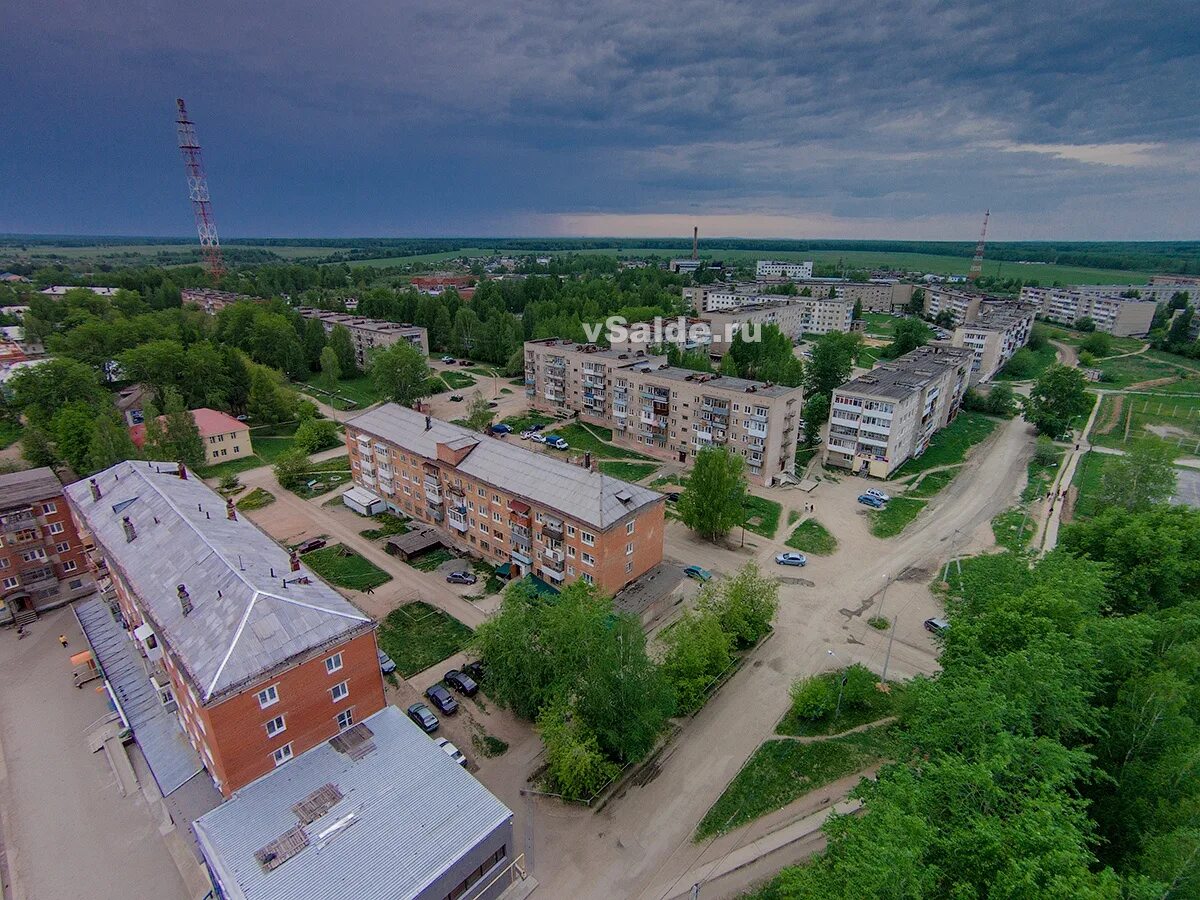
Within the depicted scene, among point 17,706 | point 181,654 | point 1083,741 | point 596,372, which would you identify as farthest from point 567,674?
point 596,372

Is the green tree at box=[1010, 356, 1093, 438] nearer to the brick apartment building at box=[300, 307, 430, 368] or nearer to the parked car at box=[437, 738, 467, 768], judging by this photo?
the parked car at box=[437, 738, 467, 768]

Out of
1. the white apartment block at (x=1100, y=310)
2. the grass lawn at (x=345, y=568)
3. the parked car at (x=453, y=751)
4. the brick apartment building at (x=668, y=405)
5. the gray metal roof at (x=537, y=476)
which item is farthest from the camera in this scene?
the white apartment block at (x=1100, y=310)

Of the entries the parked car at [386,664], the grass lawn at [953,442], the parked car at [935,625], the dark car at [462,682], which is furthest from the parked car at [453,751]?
the grass lawn at [953,442]

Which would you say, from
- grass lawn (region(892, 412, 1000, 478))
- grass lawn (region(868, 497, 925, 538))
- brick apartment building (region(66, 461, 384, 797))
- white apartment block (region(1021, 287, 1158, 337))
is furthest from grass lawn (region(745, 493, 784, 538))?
white apartment block (region(1021, 287, 1158, 337))

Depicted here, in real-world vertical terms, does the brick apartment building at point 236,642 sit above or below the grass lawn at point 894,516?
above

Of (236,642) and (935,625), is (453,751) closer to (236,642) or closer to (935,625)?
(236,642)

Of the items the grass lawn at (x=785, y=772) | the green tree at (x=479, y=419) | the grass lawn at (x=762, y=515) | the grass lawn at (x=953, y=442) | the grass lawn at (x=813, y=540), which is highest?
the green tree at (x=479, y=419)

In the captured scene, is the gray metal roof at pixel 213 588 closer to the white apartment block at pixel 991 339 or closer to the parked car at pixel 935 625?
the parked car at pixel 935 625
